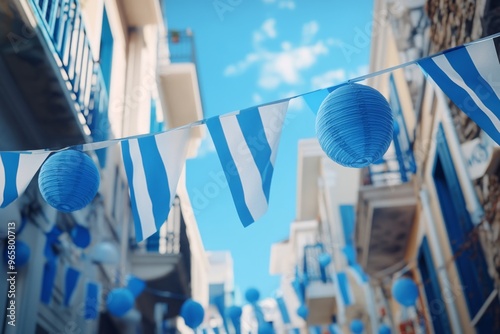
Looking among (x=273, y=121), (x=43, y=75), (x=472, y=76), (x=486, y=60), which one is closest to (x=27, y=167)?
(x=43, y=75)

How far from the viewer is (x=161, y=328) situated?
527 inches

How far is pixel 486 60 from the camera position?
11.9 feet

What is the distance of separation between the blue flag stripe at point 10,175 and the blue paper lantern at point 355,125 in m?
2.20

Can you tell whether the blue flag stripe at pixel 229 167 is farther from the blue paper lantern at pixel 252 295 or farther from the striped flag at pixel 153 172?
the blue paper lantern at pixel 252 295

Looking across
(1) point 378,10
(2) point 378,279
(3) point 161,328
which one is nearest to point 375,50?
(1) point 378,10

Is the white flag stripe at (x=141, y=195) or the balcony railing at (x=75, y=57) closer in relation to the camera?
the white flag stripe at (x=141, y=195)

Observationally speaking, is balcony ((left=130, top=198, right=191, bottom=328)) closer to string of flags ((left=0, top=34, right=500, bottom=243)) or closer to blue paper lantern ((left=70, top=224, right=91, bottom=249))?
blue paper lantern ((left=70, top=224, right=91, bottom=249))

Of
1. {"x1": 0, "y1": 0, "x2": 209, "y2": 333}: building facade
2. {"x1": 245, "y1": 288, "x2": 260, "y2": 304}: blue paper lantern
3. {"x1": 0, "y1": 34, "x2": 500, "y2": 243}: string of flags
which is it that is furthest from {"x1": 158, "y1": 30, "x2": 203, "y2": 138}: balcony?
{"x1": 0, "y1": 34, "x2": 500, "y2": 243}: string of flags

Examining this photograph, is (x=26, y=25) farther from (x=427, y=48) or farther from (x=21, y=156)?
(x=427, y=48)

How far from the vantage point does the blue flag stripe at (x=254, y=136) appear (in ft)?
13.3

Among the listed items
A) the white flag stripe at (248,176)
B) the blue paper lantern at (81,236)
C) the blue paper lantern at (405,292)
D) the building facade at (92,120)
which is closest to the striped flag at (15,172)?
the building facade at (92,120)

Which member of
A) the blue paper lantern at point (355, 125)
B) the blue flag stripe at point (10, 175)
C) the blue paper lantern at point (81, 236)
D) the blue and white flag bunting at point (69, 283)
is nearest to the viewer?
the blue paper lantern at point (355, 125)

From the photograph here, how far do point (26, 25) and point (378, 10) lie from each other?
8560mm

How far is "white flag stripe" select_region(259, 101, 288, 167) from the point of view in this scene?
3949 mm
